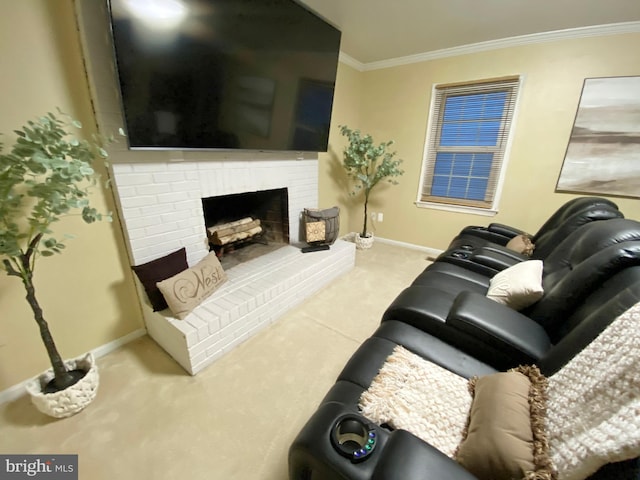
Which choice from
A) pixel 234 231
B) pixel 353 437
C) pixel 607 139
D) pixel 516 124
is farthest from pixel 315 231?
pixel 607 139

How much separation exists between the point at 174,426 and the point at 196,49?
2019 millimetres

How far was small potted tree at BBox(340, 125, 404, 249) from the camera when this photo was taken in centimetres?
314

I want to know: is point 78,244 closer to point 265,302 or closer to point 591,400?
point 265,302

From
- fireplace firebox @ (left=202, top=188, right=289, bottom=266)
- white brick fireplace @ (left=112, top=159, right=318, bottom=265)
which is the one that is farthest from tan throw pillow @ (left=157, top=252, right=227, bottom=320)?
fireplace firebox @ (left=202, top=188, right=289, bottom=266)

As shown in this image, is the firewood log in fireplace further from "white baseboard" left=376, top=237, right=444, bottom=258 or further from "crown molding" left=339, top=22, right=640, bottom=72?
"crown molding" left=339, top=22, right=640, bottom=72

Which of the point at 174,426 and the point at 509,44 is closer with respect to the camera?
the point at 174,426

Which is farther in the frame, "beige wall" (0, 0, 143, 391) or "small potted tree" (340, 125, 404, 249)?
"small potted tree" (340, 125, 404, 249)

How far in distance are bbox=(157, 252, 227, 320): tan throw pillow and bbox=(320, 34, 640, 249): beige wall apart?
187cm

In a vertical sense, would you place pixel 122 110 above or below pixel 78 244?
above

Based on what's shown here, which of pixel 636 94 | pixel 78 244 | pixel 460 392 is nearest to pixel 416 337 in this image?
pixel 460 392

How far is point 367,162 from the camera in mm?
3334

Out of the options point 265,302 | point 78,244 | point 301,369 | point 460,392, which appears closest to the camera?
point 460,392

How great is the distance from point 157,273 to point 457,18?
3055 mm

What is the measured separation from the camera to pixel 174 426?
127cm
